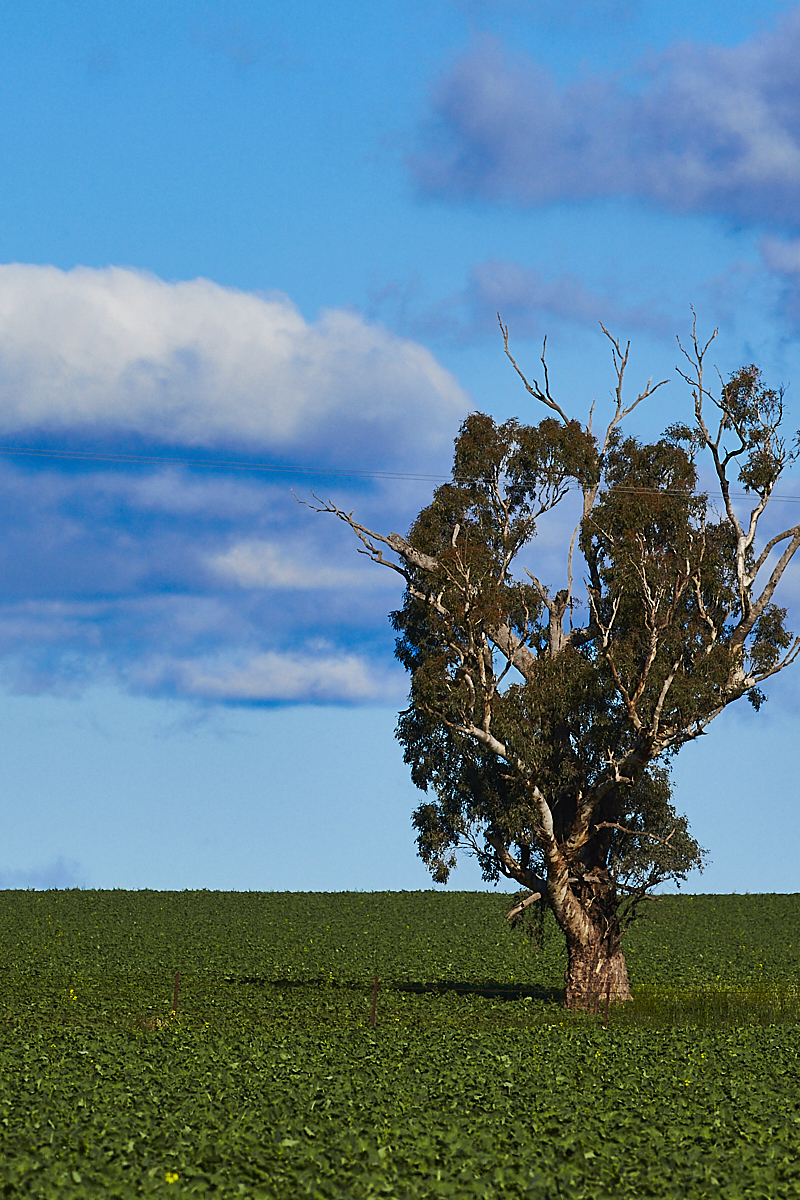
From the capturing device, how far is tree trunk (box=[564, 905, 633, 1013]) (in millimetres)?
38000

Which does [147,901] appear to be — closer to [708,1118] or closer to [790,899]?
[790,899]

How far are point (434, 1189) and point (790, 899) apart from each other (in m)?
96.8

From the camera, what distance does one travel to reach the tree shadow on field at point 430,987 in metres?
41.4

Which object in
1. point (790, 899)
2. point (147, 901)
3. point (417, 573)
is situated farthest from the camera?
point (790, 899)

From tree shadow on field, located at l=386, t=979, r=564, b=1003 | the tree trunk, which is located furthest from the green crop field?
the tree trunk

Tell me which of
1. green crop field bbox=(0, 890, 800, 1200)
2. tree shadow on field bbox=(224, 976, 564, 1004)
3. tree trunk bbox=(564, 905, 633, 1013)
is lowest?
green crop field bbox=(0, 890, 800, 1200)

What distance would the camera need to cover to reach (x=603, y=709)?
3744cm

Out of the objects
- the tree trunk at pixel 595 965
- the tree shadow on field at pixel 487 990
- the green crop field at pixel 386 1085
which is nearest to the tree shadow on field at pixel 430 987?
the tree shadow on field at pixel 487 990

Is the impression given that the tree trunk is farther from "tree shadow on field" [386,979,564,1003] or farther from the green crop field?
"tree shadow on field" [386,979,564,1003]

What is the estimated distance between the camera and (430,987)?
146 feet

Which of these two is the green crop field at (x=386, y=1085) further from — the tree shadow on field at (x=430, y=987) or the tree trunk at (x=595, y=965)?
the tree trunk at (x=595, y=965)

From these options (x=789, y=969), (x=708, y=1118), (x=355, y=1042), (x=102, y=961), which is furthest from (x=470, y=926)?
(x=708, y=1118)

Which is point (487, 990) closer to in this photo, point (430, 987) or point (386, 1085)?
point (430, 987)

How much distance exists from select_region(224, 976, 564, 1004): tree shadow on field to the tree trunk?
4.80ft
